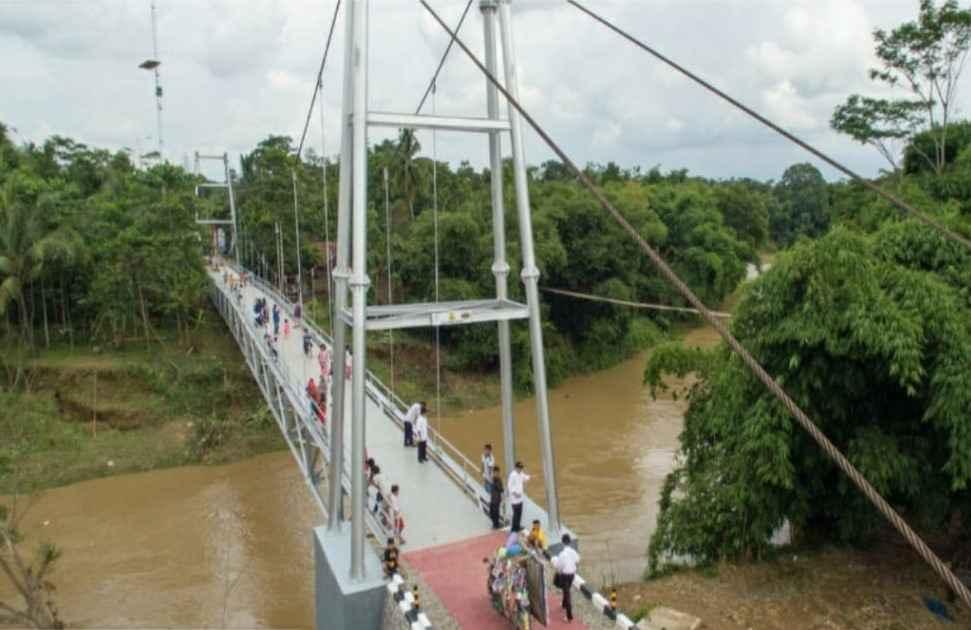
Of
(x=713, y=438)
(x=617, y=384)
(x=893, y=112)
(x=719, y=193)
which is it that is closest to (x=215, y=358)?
(x=617, y=384)

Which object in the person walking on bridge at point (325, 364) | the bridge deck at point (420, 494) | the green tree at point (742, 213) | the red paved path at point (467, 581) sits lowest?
the red paved path at point (467, 581)

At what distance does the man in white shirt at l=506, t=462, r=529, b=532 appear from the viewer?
6.89 metres

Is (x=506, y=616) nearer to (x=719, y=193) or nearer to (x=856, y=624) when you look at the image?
(x=856, y=624)

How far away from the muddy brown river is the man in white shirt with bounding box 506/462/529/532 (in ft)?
11.2

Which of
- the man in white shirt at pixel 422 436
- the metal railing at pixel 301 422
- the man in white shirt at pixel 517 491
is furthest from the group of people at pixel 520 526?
the man in white shirt at pixel 422 436

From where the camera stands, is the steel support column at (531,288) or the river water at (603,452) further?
the river water at (603,452)

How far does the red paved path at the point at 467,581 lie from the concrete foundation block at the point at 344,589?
0.43 meters

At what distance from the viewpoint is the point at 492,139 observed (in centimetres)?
749

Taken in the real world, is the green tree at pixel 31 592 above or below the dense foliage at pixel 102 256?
below

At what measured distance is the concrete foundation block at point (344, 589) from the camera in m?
6.26

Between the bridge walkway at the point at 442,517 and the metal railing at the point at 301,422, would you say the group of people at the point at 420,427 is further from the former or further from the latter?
the metal railing at the point at 301,422

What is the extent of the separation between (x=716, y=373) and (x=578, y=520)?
5.15 m

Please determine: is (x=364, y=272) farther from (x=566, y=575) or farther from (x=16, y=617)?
(x=16, y=617)

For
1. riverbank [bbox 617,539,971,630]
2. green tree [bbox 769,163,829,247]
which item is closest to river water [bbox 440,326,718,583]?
riverbank [bbox 617,539,971,630]
